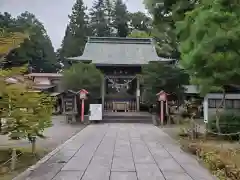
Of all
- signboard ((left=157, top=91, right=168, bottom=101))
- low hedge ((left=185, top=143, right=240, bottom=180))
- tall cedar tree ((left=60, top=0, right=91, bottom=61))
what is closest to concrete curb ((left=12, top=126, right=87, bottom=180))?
low hedge ((left=185, top=143, right=240, bottom=180))

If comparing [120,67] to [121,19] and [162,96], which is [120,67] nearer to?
[162,96]

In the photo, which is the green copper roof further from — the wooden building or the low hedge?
the low hedge

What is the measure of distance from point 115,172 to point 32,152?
3.17 meters

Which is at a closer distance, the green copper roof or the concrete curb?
the concrete curb

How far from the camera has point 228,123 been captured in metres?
12.5

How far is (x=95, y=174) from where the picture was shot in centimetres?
658

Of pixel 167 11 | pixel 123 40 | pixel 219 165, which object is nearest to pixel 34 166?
pixel 219 165

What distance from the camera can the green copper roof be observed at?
26703mm

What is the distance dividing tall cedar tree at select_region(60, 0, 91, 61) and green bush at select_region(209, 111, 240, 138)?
139ft

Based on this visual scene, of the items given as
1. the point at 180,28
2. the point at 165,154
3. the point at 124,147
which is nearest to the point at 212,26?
the point at 180,28

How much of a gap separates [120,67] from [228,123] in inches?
579

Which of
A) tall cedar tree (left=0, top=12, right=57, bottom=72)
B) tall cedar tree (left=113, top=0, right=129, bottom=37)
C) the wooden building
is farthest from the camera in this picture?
tall cedar tree (left=113, top=0, right=129, bottom=37)

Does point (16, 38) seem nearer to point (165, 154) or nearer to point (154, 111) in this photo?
point (165, 154)

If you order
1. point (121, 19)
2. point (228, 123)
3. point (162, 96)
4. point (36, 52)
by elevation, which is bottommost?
point (228, 123)
